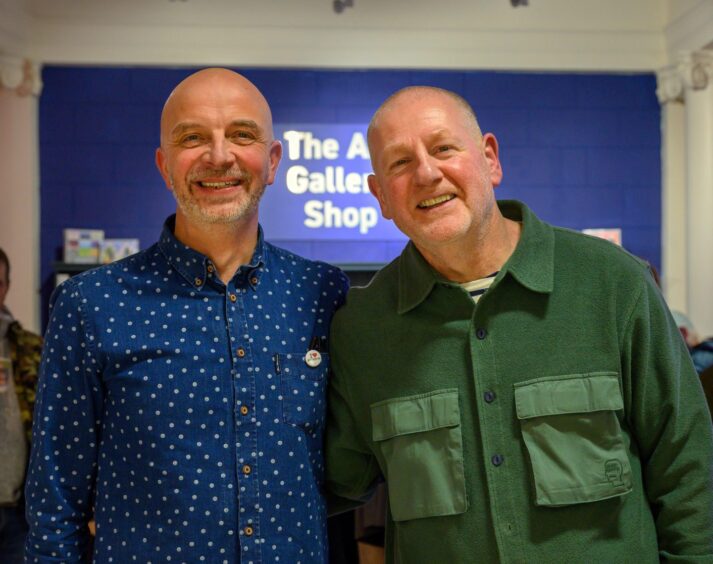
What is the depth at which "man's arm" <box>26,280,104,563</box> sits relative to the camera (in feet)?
5.66

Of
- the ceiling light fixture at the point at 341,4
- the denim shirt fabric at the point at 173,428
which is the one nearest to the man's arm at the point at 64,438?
the denim shirt fabric at the point at 173,428

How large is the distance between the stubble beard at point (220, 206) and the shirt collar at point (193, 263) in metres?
0.07

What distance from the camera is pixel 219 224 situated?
6.03ft

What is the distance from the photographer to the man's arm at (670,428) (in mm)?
1635

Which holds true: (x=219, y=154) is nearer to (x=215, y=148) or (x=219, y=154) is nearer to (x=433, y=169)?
(x=215, y=148)

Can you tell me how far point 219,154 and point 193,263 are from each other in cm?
25

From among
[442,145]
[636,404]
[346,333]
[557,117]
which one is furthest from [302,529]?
[557,117]

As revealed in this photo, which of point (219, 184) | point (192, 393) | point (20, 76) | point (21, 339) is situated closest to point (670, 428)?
point (192, 393)

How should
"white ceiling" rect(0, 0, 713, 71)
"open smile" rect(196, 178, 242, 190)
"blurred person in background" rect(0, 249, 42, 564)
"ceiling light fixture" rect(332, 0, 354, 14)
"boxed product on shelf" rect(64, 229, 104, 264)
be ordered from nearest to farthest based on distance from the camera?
"open smile" rect(196, 178, 242, 190), "blurred person in background" rect(0, 249, 42, 564), "ceiling light fixture" rect(332, 0, 354, 14), "boxed product on shelf" rect(64, 229, 104, 264), "white ceiling" rect(0, 0, 713, 71)

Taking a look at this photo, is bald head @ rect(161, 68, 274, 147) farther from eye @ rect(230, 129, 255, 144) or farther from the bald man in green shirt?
the bald man in green shirt

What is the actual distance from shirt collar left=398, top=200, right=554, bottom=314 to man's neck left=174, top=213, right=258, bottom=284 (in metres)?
0.37

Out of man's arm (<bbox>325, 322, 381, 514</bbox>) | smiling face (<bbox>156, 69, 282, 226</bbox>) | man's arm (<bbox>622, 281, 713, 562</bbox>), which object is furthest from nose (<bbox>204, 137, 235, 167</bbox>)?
man's arm (<bbox>622, 281, 713, 562</bbox>)

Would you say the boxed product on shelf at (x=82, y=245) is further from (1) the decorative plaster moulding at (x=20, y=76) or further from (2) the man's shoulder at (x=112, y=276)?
(2) the man's shoulder at (x=112, y=276)

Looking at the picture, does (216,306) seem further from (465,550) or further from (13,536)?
(13,536)
